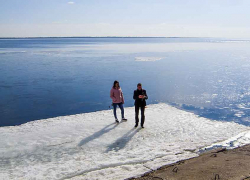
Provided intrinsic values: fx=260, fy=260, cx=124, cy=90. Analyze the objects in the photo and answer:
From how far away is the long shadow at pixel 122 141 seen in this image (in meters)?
7.84

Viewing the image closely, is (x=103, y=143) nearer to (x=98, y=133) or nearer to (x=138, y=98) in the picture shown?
(x=98, y=133)

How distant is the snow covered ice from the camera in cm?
649

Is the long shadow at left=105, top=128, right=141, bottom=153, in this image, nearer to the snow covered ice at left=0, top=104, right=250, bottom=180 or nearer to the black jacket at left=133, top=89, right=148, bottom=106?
the snow covered ice at left=0, top=104, right=250, bottom=180

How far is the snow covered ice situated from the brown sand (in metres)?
0.41

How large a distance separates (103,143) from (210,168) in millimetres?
3506

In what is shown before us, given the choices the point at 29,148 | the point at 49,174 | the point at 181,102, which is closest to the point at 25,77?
the point at 181,102

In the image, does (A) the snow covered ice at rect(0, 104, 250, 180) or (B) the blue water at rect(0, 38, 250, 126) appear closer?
(A) the snow covered ice at rect(0, 104, 250, 180)

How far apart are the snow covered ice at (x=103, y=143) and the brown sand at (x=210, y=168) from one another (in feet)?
1.33

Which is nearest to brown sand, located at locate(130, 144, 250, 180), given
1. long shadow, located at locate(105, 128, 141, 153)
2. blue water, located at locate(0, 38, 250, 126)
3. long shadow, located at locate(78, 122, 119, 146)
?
long shadow, located at locate(105, 128, 141, 153)

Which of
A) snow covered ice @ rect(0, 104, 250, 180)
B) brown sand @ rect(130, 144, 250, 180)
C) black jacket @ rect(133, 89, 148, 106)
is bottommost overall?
snow covered ice @ rect(0, 104, 250, 180)

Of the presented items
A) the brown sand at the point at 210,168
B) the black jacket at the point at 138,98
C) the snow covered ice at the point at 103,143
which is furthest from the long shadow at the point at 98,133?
the brown sand at the point at 210,168

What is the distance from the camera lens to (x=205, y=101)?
1419cm

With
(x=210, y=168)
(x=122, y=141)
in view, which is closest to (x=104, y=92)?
(x=122, y=141)

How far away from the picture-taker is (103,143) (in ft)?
27.0
